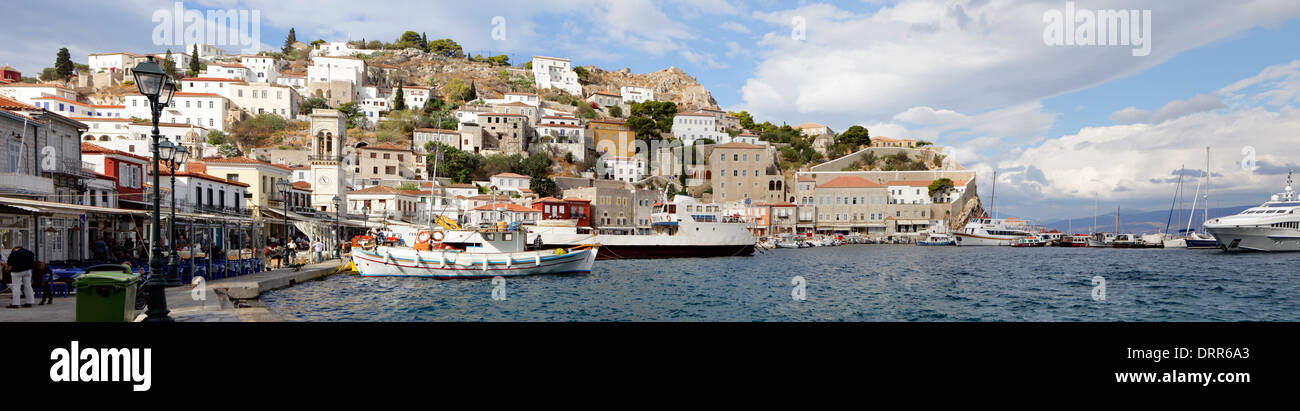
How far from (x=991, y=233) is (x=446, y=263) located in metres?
76.2

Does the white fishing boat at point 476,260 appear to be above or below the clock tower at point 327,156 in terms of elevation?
below

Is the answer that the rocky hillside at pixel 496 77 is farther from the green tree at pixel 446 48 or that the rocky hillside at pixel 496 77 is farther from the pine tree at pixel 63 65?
the pine tree at pixel 63 65

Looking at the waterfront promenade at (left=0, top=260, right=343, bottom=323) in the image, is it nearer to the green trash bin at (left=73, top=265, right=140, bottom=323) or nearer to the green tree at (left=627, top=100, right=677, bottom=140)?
the green trash bin at (left=73, top=265, right=140, bottom=323)

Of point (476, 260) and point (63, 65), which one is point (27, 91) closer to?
point (63, 65)

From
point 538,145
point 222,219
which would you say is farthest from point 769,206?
point 222,219

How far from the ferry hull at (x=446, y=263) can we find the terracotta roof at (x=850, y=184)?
70.6 meters

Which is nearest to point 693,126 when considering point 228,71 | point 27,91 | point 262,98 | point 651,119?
point 651,119

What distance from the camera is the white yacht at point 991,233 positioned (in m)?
81.6

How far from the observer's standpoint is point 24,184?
17875 mm

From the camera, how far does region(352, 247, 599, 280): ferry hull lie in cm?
2658

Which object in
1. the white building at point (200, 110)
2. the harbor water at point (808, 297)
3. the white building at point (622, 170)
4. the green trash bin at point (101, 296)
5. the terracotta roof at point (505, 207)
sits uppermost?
the white building at point (200, 110)

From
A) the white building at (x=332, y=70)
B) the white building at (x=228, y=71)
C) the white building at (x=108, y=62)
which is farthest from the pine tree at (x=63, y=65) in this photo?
the white building at (x=332, y=70)
